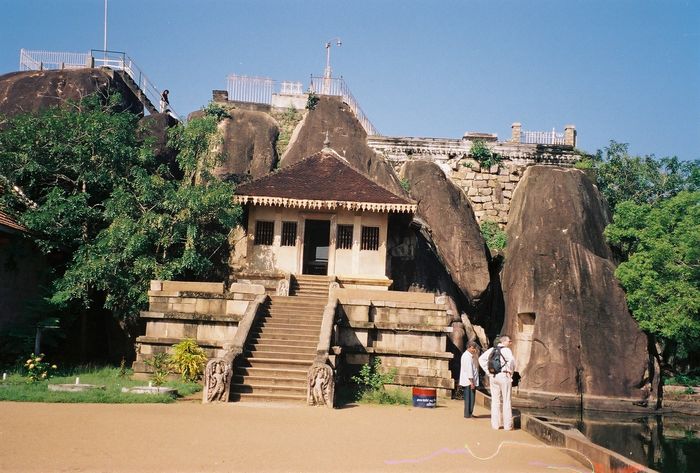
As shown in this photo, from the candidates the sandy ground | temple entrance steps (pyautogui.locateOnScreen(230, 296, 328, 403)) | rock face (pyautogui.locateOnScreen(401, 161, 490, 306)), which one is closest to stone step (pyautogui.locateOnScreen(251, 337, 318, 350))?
temple entrance steps (pyautogui.locateOnScreen(230, 296, 328, 403))

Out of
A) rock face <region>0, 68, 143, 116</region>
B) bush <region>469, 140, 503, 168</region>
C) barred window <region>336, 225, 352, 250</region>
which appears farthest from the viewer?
bush <region>469, 140, 503, 168</region>

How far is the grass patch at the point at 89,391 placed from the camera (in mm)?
12312

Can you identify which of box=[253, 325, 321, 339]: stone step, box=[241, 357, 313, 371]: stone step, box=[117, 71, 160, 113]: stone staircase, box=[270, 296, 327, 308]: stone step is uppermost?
box=[117, 71, 160, 113]: stone staircase

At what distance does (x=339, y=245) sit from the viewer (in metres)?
22.5

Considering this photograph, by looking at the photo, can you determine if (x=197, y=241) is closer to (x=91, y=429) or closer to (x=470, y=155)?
(x=91, y=429)

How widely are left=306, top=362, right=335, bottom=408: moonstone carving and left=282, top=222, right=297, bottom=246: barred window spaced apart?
377 inches

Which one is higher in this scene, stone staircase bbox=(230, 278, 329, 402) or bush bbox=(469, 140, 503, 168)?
bush bbox=(469, 140, 503, 168)

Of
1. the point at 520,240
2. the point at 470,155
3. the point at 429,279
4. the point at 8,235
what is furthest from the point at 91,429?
the point at 470,155

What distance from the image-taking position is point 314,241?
89.1 ft

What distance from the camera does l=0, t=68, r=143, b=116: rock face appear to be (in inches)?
1042

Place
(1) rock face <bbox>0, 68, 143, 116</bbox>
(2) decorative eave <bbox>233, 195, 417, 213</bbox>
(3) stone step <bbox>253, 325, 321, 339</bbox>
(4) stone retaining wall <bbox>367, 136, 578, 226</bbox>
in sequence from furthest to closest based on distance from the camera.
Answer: (4) stone retaining wall <bbox>367, 136, 578, 226</bbox> → (1) rock face <bbox>0, 68, 143, 116</bbox> → (2) decorative eave <bbox>233, 195, 417, 213</bbox> → (3) stone step <bbox>253, 325, 321, 339</bbox>

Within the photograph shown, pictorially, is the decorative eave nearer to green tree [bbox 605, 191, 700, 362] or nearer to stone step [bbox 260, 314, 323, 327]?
stone step [bbox 260, 314, 323, 327]

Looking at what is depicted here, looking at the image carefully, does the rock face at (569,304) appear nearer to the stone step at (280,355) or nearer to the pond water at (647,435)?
the pond water at (647,435)

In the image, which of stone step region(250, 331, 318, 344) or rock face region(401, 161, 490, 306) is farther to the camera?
rock face region(401, 161, 490, 306)
